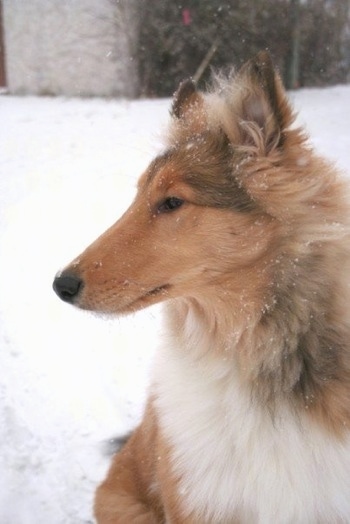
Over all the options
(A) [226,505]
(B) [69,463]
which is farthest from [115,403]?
(A) [226,505]

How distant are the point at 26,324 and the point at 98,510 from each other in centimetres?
278

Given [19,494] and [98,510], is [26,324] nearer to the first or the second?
[19,494]

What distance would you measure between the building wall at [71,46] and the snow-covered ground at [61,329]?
3070 millimetres

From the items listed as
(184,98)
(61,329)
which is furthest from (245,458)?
(61,329)

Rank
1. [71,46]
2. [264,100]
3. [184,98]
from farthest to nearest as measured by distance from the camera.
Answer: [71,46], [184,98], [264,100]

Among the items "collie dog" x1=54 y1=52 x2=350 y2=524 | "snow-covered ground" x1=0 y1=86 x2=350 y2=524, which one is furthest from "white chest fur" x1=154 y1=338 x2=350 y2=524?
"snow-covered ground" x1=0 y1=86 x2=350 y2=524

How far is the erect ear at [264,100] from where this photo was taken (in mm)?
2104

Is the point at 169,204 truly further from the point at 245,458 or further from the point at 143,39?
the point at 143,39

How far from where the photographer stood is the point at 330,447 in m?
2.22

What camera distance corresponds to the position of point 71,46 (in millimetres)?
13211

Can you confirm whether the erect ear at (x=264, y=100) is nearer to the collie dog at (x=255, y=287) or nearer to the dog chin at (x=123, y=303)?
the collie dog at (x=255, y=287)

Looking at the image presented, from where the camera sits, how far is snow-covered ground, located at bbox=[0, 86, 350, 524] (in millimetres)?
3557

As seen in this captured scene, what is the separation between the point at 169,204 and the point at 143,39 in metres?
11.9

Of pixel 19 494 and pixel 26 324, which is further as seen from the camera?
pixel 26 324
